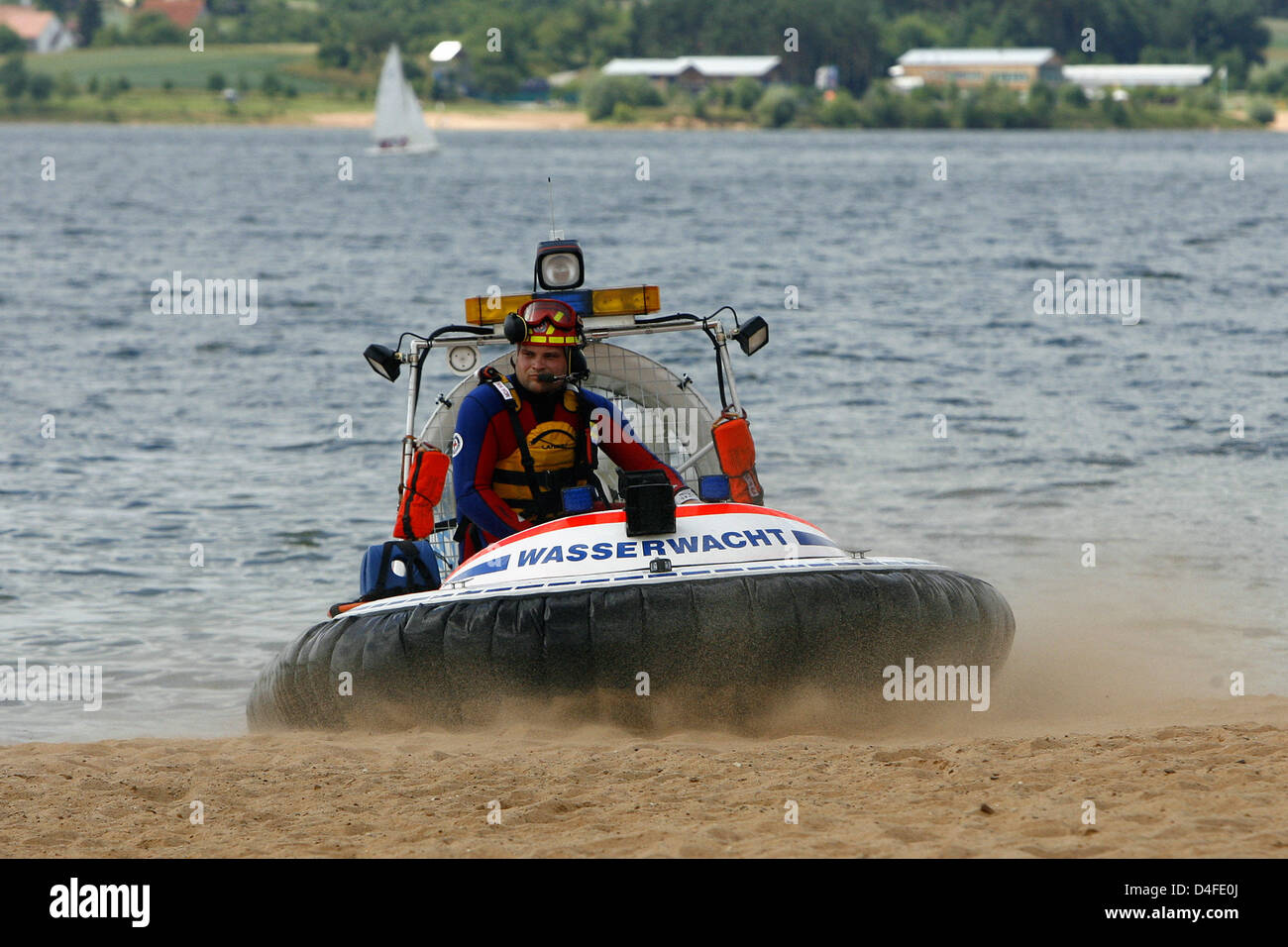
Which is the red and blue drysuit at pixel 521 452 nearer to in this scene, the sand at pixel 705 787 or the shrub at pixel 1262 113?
the sand at pixel 705 787

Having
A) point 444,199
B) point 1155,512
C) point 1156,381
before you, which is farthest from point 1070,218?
point 1155,512

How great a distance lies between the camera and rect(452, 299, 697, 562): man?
6777 millimetres

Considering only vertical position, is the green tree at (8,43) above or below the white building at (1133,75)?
above

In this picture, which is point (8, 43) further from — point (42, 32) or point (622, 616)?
point (622, 616)

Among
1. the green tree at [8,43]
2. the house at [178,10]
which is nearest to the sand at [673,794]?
the green tree at [8,43]

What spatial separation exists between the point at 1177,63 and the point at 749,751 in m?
129

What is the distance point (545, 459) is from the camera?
697 centimetres

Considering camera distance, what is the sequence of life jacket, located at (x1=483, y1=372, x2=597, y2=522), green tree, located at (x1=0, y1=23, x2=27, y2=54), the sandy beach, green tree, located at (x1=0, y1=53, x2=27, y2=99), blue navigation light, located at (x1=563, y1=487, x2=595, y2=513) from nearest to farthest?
blue navigation light, located at (x1=563, y1=487, x2=595, y2=513) → life jacket, located at (x1=483, y1=372, x2=597, y2=522) → the sandy beach → green tree, located at (x1=0, y1=53, x2=27, y2=99) → green tree, located at (x1=0, y1=23, x2=27, y2=54)

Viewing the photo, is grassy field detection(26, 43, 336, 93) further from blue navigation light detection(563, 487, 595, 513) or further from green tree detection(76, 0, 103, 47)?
blue navigation light detection(563, 487, 595, 513)

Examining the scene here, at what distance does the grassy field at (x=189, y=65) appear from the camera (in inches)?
4692

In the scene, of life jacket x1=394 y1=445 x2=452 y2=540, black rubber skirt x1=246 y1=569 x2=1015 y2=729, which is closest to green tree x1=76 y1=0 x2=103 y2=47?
life jacket x1=394 y1=445 x2=452 y2=540

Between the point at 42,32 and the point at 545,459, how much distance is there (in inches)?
5939

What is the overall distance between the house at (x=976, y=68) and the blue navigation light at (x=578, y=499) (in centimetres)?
11373

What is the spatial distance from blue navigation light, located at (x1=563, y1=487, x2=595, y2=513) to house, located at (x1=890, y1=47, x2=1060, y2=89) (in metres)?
114
